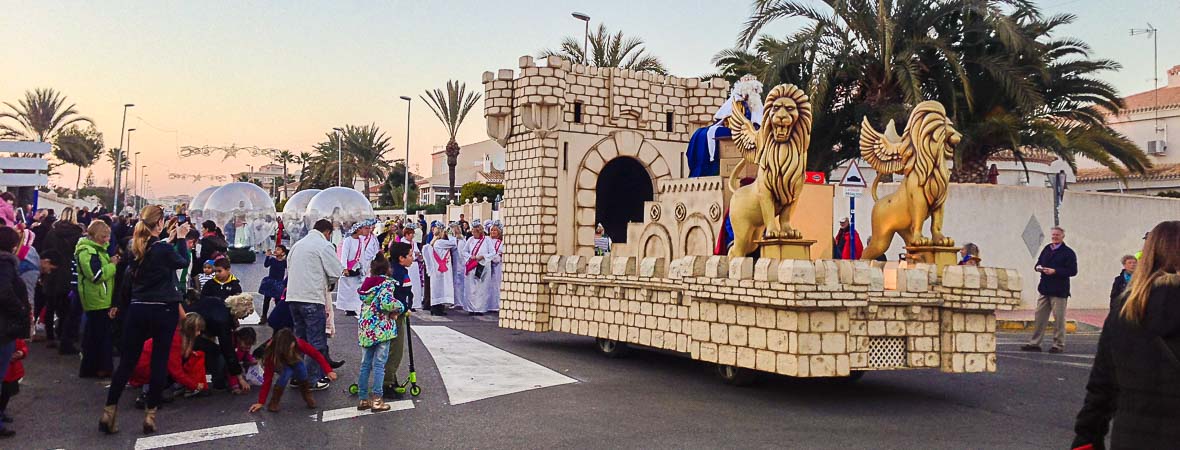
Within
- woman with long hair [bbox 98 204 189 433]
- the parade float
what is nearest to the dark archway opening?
the parade float

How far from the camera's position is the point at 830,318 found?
25.8ft

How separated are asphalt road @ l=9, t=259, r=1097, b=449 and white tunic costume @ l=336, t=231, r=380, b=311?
4.03m

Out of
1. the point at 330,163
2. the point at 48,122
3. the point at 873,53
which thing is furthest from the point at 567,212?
the point at 330,163

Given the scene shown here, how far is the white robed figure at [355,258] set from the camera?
14182 mm

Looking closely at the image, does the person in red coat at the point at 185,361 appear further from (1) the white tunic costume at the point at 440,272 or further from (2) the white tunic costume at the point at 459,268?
(2) the white tunic costume at the point at 459,268

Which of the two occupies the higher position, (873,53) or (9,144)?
(873,53)

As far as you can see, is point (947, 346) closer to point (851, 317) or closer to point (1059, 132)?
point (851, 317)

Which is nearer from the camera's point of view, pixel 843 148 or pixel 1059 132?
pixel 1059 132

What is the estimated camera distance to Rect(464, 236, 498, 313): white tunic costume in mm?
16875

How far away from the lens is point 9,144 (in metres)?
17.7

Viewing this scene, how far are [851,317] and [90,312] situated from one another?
7.13 m

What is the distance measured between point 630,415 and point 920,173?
3.52 metres

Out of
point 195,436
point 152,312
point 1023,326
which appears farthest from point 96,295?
point 1023,326

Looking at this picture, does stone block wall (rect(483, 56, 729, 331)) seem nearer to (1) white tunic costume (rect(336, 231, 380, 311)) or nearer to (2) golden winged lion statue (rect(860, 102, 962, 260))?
(1) white tunic costume (rect(336, 231, 380, 311))
